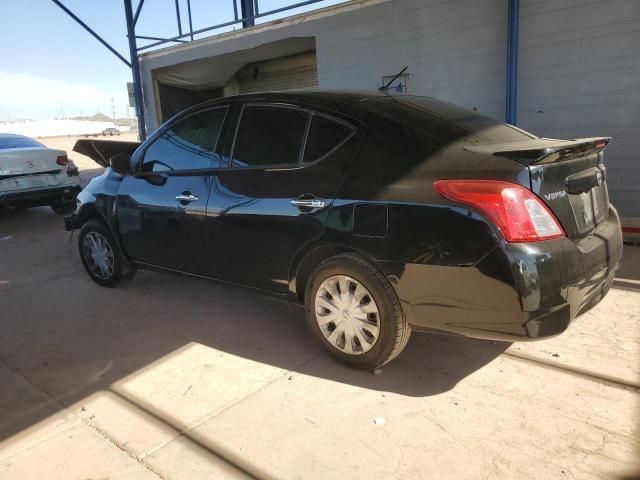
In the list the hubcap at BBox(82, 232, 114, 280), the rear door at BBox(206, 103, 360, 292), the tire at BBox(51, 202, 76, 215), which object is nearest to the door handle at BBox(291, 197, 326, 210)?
the rear door at BBox(206, 103, 360, 292)

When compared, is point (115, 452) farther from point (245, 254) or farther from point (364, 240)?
point (364, 240)

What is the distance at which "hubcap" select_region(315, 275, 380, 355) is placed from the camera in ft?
9.36

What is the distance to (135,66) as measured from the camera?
10.8 meters

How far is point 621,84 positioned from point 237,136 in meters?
4.41

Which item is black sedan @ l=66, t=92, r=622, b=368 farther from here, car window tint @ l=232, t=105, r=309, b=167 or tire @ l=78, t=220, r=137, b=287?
tire @ l=78, t=220, r=137, b=287

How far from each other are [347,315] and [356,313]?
0.23 ft

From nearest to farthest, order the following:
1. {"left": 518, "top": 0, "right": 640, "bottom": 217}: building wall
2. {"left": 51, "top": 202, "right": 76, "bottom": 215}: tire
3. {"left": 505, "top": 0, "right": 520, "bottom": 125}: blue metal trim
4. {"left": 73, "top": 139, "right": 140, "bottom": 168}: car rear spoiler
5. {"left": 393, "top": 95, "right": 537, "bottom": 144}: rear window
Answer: {"left": 393, "top": 95, "right": 537, "bottom": 144}: rear window, {"left": 518, "top": 0, "right": 640, "bottom": 217}: building wall, {"left": 505, "top": 0, "right": 520, "bottom": 125}: blue metal trim, {"left": 73, "top": 139, "right": 140, "bottom": 168}: car rear spoiler, {"left": 51, "top": 202, "right": 76, "bottom": 215}: tire

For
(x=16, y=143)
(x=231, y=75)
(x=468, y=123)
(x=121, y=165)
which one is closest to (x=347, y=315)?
(x=468, y=123)

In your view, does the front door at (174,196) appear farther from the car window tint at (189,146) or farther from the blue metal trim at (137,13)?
the blue metal trim at (137,13)

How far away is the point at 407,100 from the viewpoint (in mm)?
3326

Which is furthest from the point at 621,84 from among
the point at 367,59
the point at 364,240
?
the point at 364,240

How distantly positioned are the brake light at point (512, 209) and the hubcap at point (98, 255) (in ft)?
11.5

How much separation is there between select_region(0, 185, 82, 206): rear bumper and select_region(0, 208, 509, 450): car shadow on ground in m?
3.16

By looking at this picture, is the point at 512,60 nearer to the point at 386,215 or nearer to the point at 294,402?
the point at 386,215
